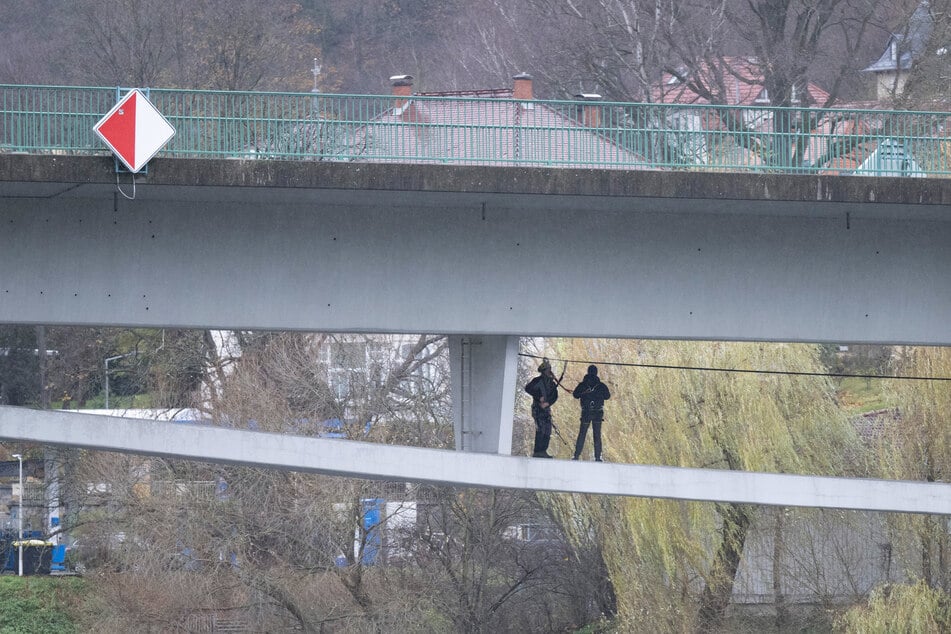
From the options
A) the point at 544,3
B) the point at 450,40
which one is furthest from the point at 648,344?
the point at 450,40

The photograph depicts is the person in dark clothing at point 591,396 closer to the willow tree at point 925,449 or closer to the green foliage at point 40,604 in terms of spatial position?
the willow tree at point 925,449

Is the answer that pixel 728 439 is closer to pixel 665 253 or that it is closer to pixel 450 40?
pixel 665 253

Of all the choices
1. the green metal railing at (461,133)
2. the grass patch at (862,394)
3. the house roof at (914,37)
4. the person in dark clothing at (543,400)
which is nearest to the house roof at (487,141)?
the green metal railing at (461,133)

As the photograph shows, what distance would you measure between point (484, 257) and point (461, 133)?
123 centimetres

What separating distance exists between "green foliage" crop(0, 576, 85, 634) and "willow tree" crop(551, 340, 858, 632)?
1379cm

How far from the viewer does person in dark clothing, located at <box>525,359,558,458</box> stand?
1309 centimetres

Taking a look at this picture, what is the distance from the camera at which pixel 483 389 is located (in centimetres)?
1252

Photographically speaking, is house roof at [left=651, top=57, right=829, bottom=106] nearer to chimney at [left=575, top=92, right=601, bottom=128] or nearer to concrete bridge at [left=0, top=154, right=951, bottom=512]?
chimney at [left=575, top=92, right=601, bottom=128]

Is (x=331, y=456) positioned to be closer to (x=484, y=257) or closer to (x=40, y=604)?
(x=484, y=257)

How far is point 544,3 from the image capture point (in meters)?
38.9

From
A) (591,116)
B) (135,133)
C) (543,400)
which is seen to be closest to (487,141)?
(591,116)

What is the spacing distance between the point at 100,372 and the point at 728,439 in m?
24.2

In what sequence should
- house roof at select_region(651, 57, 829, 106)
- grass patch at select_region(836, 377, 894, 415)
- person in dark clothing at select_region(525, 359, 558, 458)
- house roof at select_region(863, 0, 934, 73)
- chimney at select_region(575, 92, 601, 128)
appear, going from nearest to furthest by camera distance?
chimney at select_region(575, 92, 601, 128) → person in dark clothing at select_region(525, 359, 558, 458) → house roof at select_region(863, 0, 934, 73) → house roof at select_region(651, 57, 829, 106) → grass patch at select_region(836, 377, 894, 415)

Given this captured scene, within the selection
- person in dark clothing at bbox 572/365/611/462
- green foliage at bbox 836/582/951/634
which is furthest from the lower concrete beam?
green foliage at bbox 836/582/951/634
